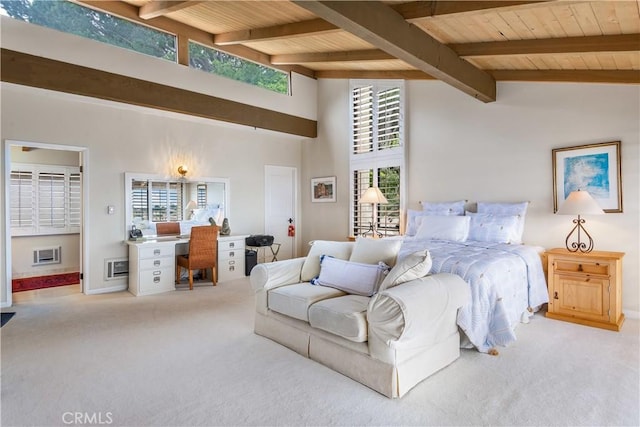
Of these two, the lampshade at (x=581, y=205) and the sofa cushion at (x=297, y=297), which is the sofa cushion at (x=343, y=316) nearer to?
the sofa cushion at (x=297, y=297)

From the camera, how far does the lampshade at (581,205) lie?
3.58 m

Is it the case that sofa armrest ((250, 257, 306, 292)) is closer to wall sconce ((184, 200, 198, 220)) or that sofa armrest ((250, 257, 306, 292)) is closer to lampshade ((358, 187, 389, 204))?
lampshade ((358, 187, 389, 204))

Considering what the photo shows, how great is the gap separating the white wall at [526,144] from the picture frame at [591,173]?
2.7 inches

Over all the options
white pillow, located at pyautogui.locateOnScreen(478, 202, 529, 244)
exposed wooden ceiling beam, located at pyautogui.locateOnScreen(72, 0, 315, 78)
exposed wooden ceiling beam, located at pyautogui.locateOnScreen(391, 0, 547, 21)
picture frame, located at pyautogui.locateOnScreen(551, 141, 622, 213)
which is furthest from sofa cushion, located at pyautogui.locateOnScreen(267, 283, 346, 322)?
exposed wooden ceiling beam, located at pyautogui.locateOnScreen(72, 0, 315, 78)

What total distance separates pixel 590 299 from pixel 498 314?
1354mm

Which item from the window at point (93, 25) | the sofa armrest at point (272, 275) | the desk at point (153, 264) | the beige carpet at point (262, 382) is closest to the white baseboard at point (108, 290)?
the desk at point (153, 264)

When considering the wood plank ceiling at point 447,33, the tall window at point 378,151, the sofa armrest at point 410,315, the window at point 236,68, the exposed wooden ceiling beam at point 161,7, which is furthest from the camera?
the tall window at point 378,151

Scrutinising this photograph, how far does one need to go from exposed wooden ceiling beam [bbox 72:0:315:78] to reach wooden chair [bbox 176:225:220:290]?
2.87m

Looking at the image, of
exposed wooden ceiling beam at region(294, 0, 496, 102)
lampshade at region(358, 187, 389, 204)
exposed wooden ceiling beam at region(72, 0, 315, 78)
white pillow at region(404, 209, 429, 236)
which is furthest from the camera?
lampshade at region(358, 187, 389, 204)

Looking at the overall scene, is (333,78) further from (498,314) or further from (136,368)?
(136,368)

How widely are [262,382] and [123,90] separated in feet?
13.6

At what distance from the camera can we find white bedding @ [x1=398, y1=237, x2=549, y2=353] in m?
2.86

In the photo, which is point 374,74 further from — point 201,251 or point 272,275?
point 272,275

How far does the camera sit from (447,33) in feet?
11.2
